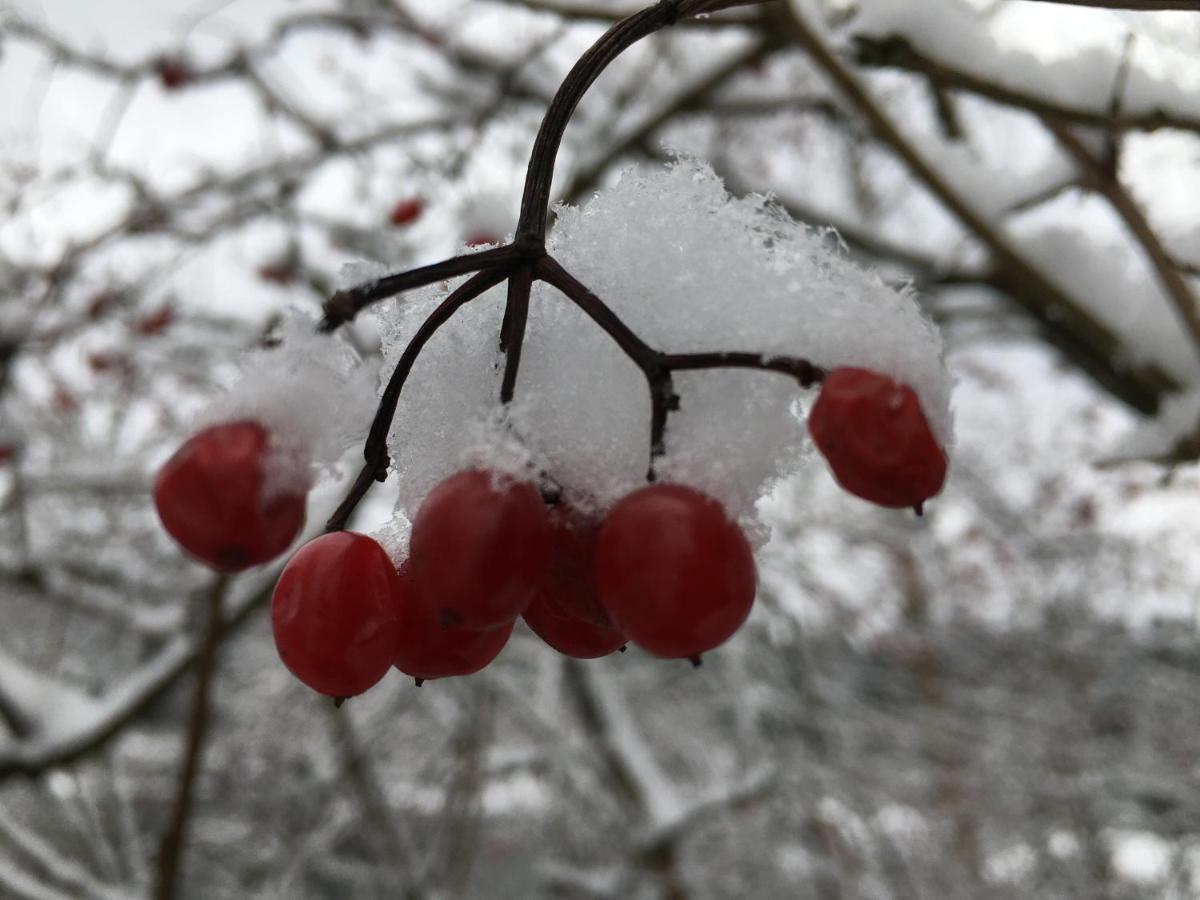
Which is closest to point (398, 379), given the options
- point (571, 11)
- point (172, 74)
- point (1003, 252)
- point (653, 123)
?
point (1003, 252)

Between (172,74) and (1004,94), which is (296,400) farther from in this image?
(172,74)

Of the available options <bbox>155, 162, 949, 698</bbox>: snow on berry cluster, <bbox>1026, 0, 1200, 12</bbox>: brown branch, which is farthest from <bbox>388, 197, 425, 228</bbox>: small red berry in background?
<bbox>1026, 0, 1200, 12</bbox>: brown branch

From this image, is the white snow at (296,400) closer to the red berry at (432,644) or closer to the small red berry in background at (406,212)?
the red berry at (432,644)

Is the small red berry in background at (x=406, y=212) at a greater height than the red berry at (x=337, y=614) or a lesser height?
lesser

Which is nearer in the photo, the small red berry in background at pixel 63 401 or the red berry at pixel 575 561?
the red berry at pixel 575 561

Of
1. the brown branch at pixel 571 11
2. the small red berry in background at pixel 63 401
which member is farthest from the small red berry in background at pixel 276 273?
the brown branch at pixel 571 11

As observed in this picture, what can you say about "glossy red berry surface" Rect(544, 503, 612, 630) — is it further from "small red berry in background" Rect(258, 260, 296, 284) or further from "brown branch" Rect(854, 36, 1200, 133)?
"small red berry in background" Rect(258, 260, 296, 284)

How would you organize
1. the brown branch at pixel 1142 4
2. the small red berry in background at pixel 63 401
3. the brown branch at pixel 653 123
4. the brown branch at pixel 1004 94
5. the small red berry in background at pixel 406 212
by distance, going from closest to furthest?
Answer: the brown branch at pixel 1142 4 → the brown branch at pixel 1004 94 → the brown branch at pixel 653 123 → the small red berry in background at pixel 406 212 → the small red berry in background at pixel 63 401
